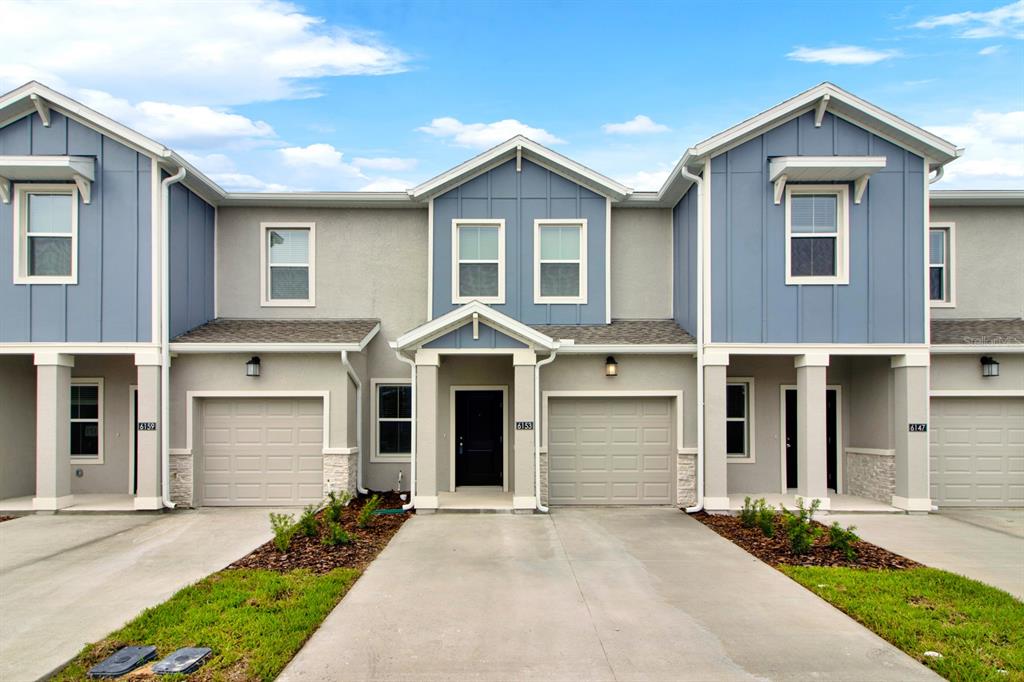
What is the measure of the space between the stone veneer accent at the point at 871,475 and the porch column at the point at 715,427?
3.07 meters

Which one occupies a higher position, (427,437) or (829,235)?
(829,235)

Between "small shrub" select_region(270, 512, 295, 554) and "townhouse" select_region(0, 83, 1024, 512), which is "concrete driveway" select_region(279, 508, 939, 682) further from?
"townhouse" select_region(0, 83, 1024, 512)

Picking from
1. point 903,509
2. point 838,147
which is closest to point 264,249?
point 838,147

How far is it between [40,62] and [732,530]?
55.6 ft

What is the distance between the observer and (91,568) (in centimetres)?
780

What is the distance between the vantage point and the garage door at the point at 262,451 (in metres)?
11.8

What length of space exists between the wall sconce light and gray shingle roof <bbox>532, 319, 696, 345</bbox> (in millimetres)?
5337

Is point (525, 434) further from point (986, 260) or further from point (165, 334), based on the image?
point (986, 260)

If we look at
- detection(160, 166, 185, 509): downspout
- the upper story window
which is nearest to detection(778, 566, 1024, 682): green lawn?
the upper story window

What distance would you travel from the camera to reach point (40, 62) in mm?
14109

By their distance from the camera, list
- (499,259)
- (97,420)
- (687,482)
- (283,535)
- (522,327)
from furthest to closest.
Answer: (499,259)
(97,420)
(687,482)
(522,327)
(283,535)

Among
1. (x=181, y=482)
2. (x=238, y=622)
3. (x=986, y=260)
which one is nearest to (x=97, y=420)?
(x=181, y=482)

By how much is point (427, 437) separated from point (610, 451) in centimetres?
345

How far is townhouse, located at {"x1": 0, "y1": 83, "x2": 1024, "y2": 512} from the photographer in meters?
11.1
